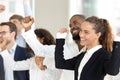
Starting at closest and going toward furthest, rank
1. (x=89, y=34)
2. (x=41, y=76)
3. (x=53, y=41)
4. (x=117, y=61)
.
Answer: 1. (x=117, y=61)
2. (x=89, y=34)
3. (x=41, y=76)
4. (x=53, y=41)

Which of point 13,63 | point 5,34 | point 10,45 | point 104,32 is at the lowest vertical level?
point 13,63

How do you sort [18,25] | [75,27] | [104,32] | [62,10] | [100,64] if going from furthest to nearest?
1. [62,10]
2. [18,25]
3. [75,27]
4. [104,32]
5. [100,64]

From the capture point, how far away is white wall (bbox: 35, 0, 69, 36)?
3877mm

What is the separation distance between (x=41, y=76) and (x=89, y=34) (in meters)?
0.67

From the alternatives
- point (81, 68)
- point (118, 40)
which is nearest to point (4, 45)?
point (81, 68)

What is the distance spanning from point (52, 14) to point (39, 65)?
5.38ft

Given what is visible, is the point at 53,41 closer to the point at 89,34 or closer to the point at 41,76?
A: the point at 41,76

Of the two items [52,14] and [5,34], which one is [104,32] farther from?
[52,14]

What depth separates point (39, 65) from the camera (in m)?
2.38

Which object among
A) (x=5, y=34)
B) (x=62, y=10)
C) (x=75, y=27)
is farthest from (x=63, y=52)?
(x=62, y=10)

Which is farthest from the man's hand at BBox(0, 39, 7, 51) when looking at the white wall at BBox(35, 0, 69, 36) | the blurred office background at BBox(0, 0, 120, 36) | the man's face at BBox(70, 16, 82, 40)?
the white wall at BBox(35, 0, 69, 36)

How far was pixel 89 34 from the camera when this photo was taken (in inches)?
73.2

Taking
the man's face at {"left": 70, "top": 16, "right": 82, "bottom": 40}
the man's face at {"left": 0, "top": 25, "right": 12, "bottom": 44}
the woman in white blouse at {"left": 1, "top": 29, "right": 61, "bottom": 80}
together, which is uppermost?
the man's face at {"left": 70, "top": 16, "right": 82, "bottom": 40}

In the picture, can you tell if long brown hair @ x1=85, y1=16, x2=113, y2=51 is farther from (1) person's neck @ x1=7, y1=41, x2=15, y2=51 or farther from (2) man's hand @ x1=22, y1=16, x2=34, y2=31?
(1) person's neck @ x1=7, y1=41, x2=15, y2=51
